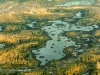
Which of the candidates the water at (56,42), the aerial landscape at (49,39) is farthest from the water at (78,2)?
the water at (56,42)

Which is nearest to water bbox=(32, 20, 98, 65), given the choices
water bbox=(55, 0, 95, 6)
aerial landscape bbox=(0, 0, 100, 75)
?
aerial landscape bbox=(0, 0, 100, 75)

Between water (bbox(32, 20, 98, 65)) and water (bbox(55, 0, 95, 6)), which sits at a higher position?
water (bbox(55, 0, 95, 6))

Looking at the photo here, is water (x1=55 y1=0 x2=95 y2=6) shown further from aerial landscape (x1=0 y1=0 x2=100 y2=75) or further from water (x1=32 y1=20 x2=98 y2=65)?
water (x1=32 y1=20 x2=98 y2=65)

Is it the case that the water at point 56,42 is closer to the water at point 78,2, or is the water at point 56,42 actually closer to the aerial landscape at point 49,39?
the aerial landscape at point 49,39

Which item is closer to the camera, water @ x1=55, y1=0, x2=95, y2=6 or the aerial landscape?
the aerial landscape

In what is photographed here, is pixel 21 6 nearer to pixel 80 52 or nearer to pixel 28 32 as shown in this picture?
pixel 28 32

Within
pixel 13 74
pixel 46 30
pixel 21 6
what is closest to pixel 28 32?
pixel 46 30

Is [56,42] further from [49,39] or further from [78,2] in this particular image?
[78,2]

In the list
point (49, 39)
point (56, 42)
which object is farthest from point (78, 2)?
point (56, 42)
